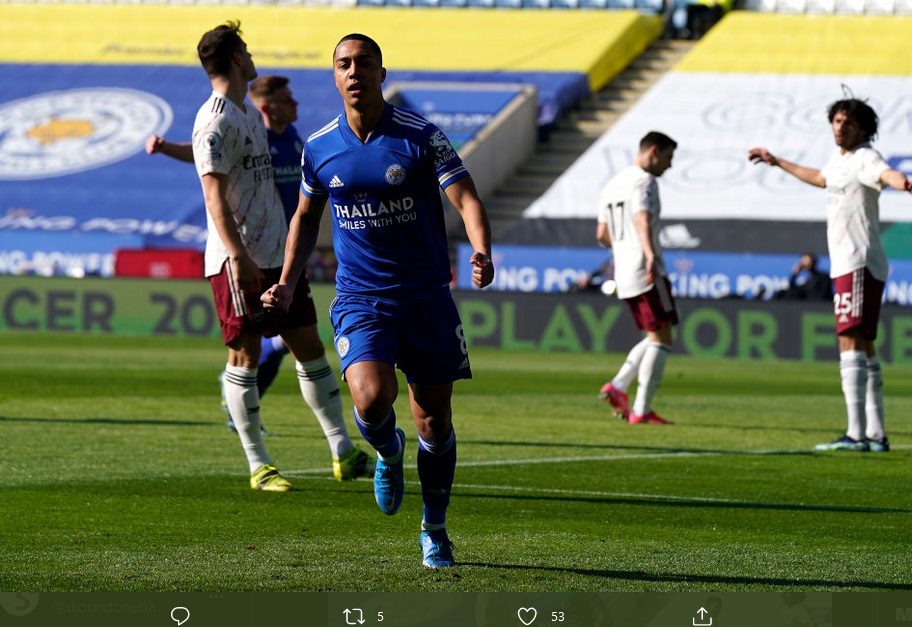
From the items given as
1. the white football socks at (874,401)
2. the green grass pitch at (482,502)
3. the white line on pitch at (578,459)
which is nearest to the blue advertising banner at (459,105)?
the green grass pitch at (482,502)

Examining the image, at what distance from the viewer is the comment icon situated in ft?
16.1

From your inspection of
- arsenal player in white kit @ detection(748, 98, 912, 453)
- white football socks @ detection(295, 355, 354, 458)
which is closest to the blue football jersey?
white football socks @ detection(295, 355, 354, 458)

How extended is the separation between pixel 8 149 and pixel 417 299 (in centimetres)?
3069

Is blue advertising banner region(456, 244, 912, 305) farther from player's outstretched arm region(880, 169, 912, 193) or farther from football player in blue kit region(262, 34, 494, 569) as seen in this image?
football player in blue kit region(262, 34, 494, 569)

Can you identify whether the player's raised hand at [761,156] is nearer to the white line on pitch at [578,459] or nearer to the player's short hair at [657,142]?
the white line on pitch at [578,459]

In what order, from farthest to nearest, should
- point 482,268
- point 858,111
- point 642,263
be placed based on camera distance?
point 642,263, point 858,111, point 482,268

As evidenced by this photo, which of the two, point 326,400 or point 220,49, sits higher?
point 220,49

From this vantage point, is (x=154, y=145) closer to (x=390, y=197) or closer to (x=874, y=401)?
(x=390, y=197)

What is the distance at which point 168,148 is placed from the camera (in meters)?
9.45

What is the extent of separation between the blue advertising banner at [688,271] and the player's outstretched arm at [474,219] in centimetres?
1771

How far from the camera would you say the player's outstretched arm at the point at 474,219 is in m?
6.20

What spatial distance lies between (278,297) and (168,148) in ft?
9.74

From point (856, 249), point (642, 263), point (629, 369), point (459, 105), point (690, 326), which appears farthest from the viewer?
point (459, 105)

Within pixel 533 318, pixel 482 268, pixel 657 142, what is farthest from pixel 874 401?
pixel 533 318
